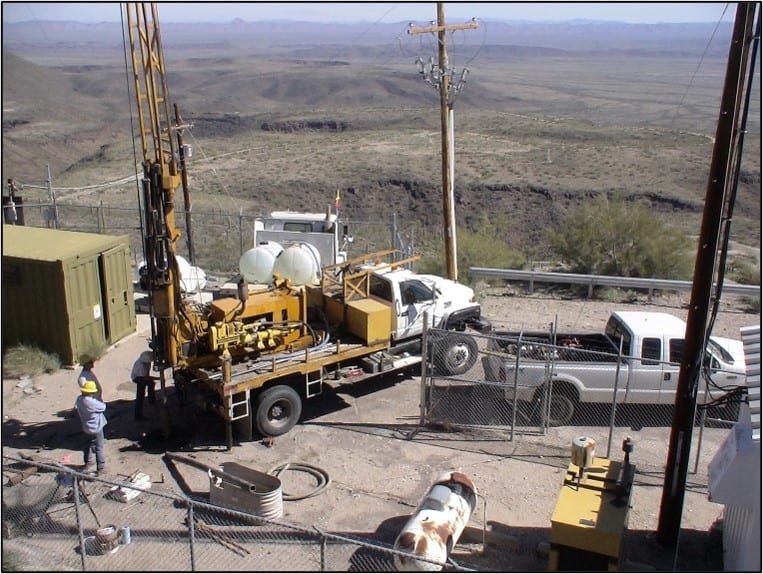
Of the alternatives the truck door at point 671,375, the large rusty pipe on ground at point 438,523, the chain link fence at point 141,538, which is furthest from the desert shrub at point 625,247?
the chain link fence at point 141,538

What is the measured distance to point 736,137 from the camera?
8.27m

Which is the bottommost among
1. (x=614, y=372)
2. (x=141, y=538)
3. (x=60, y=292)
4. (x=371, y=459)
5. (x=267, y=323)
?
(x=371, y=459)

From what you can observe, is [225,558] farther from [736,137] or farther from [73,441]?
[736,137]

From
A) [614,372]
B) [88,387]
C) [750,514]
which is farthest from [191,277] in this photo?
[750,514]

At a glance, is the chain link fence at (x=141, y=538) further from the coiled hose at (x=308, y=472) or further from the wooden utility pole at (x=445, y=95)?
the wooden utility pole at (x=445, y=95)

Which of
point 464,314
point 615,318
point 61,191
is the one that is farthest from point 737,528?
point 61,191

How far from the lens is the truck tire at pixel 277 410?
1254 cm

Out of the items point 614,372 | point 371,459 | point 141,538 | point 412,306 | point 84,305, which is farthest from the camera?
point 84,305

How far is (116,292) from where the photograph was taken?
16.7m

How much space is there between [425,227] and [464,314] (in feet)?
70.0

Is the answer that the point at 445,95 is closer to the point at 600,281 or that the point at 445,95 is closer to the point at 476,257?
the point at 600,281

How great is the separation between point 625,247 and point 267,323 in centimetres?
1433

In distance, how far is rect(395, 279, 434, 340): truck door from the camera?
14266 millimetres

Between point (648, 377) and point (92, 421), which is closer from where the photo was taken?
point (92, 421)
